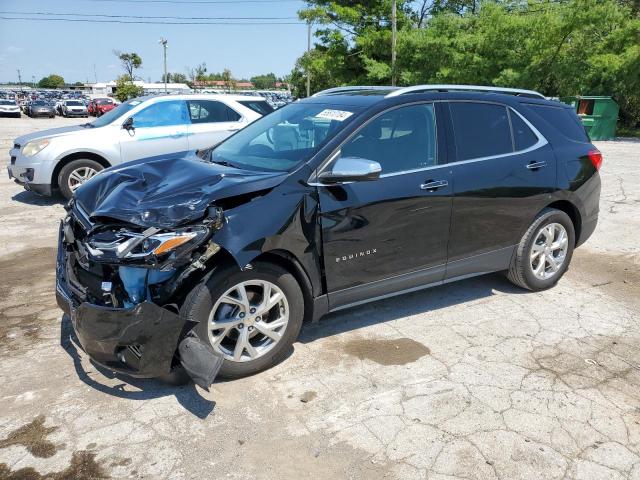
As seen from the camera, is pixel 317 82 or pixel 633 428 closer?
pixel 633 428

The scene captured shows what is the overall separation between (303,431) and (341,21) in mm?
30857

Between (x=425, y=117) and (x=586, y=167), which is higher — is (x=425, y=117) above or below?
above

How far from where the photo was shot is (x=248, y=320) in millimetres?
3236

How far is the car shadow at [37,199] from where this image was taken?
8.46 m

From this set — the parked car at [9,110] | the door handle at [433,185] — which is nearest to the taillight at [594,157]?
the door handle at [433,185]

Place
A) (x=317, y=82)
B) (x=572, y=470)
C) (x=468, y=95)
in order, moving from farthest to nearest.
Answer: (x=317, y=82) < (x=468, y=95) < (x=572, y=470)

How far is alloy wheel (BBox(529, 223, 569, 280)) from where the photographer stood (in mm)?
4750

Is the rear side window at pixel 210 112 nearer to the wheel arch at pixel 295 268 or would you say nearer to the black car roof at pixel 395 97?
the black car roof at pixel 395 97

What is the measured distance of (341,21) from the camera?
30.4 metres

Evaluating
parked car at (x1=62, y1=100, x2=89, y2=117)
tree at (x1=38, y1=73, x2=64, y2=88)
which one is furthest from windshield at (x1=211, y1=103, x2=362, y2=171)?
tree at (x1=38, y1=73, x2=64, y2=88)

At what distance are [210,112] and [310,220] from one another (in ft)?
20.5

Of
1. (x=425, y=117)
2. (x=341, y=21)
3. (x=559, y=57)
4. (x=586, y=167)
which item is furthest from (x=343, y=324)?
(x=341, y=21)

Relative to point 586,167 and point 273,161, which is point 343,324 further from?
point 586,167

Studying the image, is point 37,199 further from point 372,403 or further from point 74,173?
point 372,403
